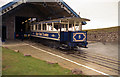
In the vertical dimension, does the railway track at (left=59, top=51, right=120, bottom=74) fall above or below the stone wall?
below

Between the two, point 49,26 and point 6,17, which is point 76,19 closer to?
point 49,26

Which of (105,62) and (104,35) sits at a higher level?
(104,35)

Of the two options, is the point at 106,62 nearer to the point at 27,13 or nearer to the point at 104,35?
the point at 104,35

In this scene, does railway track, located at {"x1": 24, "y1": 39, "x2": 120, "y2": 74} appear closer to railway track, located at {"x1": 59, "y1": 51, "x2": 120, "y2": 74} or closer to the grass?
railway track, located at {"x1": 59, "y1": 51, "x2": 120, "y2": 74}

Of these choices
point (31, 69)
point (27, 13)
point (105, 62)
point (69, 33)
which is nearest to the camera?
point (31, 69)

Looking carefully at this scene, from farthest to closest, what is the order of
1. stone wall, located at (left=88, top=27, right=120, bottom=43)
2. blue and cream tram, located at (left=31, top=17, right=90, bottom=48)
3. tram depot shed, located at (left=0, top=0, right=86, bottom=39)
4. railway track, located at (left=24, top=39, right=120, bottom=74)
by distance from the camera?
A: stone wall, located at (left=88, top=27, right=120, bottom=43) < tram depot shed, located at (left=0, top=0, right=86, bottom=39) < blue and cream tram, located at (left=31, top=17, right=90, bottom=48) < railway track, located at (left=24, top=39, right=120, bottom=74)

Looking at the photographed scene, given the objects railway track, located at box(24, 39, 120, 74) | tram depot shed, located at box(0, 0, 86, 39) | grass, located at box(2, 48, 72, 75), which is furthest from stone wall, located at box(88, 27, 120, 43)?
grass, located at box(2, 48, 72, 75)

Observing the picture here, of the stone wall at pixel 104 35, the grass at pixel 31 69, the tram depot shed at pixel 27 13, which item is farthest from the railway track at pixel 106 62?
the stone wall at pixel 104 35

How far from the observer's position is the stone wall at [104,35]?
57.2 feet

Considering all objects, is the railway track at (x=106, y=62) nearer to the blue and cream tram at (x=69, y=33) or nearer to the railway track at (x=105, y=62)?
the railway track at (x=105, y=62)

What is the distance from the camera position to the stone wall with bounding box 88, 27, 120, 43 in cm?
1742

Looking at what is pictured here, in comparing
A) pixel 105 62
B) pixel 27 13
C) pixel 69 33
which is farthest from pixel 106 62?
pixel 27 13

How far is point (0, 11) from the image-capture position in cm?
1367

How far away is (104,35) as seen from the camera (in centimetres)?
1905
